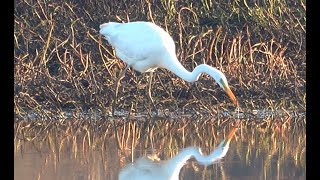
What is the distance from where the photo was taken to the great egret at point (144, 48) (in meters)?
11.1

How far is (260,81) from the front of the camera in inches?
480

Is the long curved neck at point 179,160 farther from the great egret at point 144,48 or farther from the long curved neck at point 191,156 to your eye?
the great egret at point 144,48

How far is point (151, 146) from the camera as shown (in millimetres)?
9570

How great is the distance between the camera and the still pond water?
8188mm

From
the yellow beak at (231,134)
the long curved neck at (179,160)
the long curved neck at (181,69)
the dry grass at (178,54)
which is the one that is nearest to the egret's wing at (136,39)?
the long curved neck at (181,69)

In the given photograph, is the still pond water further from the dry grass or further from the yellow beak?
the dry grass

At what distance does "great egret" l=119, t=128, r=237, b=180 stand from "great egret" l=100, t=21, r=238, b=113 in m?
1.79

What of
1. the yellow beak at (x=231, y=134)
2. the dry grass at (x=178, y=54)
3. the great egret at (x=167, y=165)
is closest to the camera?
the great egret at (x=167, y=165)

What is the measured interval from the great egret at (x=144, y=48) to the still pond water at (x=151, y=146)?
2.12ft

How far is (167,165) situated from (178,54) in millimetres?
4205

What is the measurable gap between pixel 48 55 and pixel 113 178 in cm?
488

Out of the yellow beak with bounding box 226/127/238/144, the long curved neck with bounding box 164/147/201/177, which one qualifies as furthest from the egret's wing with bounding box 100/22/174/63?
the long curved neck with bounding box 164/147/201/177

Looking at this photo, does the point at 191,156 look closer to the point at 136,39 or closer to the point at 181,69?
the point at 181,69

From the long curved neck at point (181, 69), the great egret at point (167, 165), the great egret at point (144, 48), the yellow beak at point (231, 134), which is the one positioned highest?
the great egret at point (144, 48)
